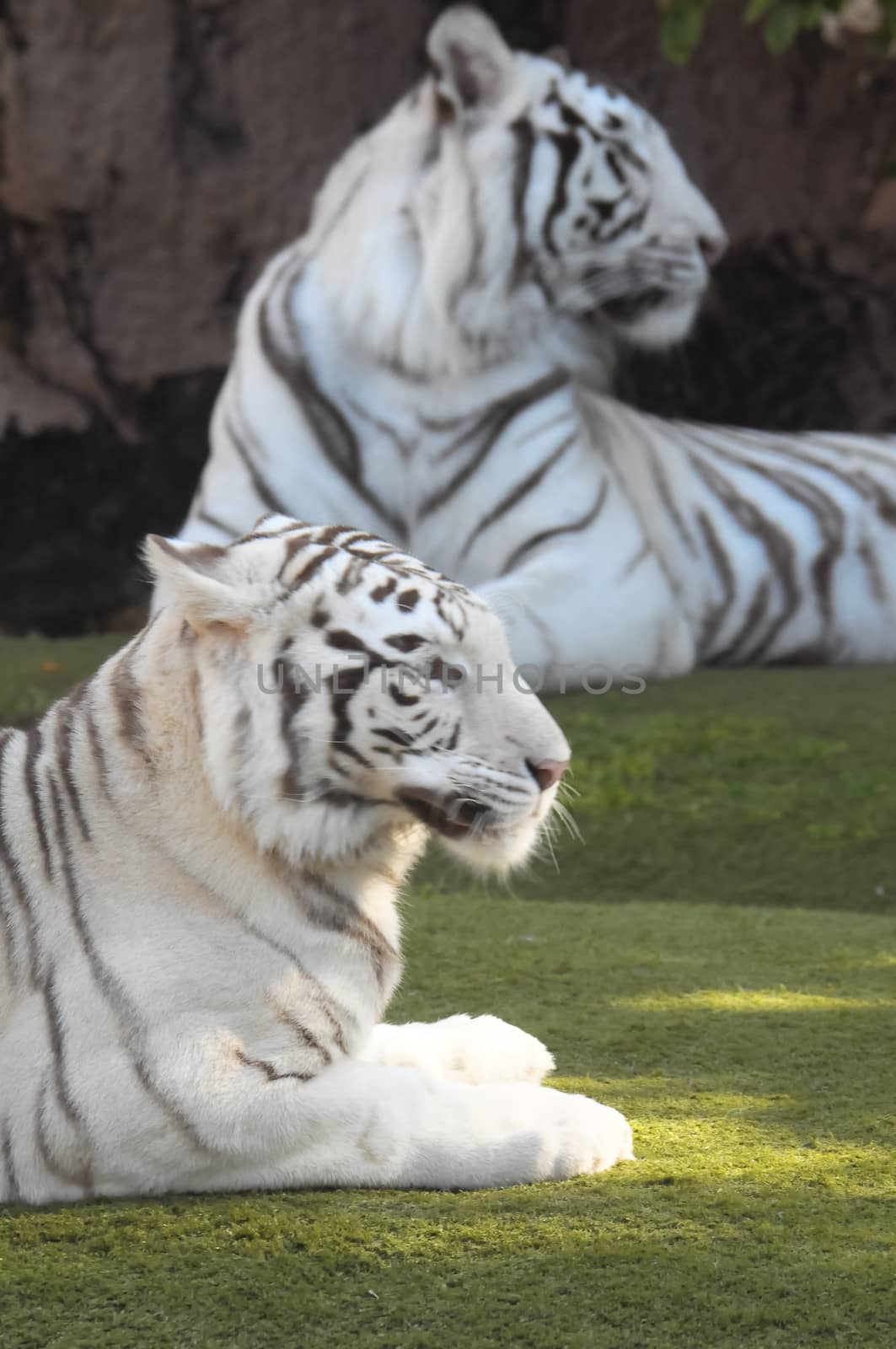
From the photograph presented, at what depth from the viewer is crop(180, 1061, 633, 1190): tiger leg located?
167cm

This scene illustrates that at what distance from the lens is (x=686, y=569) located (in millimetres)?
4738

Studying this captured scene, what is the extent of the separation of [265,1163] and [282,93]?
481 centimetres

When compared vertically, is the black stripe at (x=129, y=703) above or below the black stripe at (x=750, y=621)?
above

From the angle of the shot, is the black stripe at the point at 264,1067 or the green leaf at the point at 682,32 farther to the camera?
the green leaf at the point at 682,32

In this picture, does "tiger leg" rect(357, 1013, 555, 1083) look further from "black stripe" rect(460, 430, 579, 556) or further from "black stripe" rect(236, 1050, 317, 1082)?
"black stripe" rect(460, 430, 579, 556)

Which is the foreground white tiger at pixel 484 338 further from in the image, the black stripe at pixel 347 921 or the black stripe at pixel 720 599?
the black stripe at pixel 347 921

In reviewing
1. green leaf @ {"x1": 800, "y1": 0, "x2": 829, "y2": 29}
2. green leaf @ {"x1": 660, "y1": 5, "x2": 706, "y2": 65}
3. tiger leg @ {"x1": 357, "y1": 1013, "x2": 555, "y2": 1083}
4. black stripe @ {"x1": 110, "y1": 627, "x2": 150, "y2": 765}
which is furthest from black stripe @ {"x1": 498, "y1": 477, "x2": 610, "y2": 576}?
black stripe @ {"x1": 110, "y1": 627, "x2": 150, "y2": 765}

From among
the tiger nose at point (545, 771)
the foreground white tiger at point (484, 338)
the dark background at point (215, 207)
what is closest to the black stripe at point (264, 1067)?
the tiger nose at point (545, 771)

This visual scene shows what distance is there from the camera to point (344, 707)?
175cm

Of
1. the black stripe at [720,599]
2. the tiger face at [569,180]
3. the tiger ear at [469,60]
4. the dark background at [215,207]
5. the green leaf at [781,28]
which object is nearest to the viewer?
the tiger ear at [469,60]

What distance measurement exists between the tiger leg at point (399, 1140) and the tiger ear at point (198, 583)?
0.46 metres

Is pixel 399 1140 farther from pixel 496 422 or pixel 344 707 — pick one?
pixel 496 422

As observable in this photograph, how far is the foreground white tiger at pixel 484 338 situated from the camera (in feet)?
14.1

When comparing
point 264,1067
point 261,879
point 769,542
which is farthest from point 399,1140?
point 769,542
